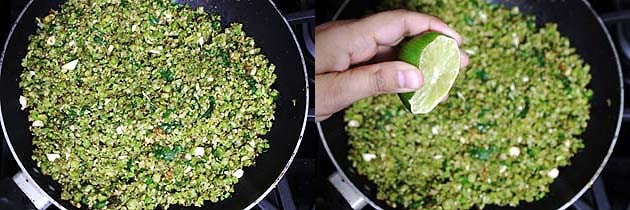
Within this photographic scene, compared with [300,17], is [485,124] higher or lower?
lower

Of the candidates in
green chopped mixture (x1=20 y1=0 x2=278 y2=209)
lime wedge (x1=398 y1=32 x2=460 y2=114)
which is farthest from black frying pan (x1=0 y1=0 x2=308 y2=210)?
lime wedge (x1=398 y1=32 x2=460 y2=114)

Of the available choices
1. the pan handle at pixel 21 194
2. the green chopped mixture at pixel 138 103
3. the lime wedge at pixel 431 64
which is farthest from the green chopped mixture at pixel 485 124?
the pan handle at pixel 21 194

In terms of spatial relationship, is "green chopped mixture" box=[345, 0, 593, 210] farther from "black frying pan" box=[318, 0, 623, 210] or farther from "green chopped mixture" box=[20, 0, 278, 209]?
"green chopped mixture" box=[20, 0, 278, 209]

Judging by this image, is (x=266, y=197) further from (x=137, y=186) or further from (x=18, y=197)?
(x=18, y=197)

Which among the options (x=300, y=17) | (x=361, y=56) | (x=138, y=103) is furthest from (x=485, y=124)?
(x=138, y=103)

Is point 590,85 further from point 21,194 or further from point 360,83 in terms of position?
point 21,194

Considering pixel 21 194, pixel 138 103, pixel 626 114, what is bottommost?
pixel 626 114
